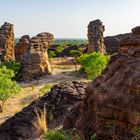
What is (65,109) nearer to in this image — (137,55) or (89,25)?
(137,55)

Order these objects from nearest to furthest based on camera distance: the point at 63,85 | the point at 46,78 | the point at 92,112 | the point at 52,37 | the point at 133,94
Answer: the point at 133,94 → the point at 92,112 → the point at 63,85 → the point at 46,78 → the point at 52,37

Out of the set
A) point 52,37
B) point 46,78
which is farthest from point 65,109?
point 52,37

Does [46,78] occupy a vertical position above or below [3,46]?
below

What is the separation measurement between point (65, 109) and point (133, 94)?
21.7ft

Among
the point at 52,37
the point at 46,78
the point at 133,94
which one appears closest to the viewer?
the point at 133,94

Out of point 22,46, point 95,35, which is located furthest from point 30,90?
point 22,46

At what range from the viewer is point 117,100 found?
8430 millimetres

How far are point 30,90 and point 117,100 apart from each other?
2452 centimetres

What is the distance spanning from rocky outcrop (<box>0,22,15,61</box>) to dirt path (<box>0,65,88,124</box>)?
21.7ft

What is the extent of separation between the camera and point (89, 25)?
160 ft

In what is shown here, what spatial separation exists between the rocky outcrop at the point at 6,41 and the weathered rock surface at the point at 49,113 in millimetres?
30781

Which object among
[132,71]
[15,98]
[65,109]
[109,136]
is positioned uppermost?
[132,71]

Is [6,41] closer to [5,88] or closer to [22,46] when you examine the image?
[22,46]

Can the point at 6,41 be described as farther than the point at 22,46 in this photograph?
No
